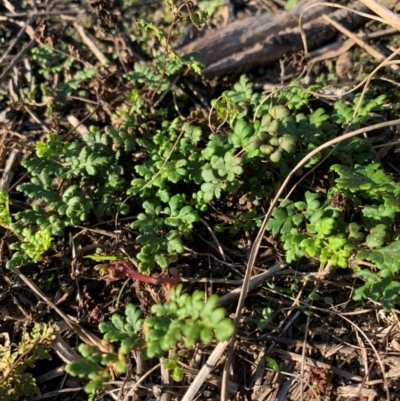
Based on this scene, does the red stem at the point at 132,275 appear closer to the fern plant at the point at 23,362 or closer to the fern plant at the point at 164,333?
the fern plant at the point at 164,333

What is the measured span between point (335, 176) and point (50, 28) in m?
2.91

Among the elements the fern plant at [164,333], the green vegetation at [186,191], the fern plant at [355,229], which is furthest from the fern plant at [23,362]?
the fern plant at [355,229]

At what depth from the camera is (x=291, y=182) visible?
3439 millimetres

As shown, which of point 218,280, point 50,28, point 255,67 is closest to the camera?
point 218,280

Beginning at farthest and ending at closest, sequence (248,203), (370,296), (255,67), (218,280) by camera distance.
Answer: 1. (255,67)
2. (248,203)
3. (218,280)
4. (370,296)

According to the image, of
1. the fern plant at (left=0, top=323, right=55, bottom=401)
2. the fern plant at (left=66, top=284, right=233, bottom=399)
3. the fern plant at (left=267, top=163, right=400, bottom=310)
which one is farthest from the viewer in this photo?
the fern plant at (left=0, top=323, right=55, bottom=401)

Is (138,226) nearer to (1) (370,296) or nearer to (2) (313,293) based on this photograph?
(2) (313,293)

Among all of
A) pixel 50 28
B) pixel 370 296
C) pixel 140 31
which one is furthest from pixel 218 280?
pixel 50 28

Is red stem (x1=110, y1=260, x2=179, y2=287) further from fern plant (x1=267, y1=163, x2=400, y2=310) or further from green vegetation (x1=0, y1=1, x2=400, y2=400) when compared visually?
fern plant (x1=267, y1=163, x2=400, y2=310)

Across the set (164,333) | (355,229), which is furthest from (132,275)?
(355,229)

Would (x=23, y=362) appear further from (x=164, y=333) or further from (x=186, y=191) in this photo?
(x=186, y=191)

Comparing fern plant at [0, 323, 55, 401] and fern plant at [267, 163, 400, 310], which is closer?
fern plant at [267, 163, 400, 310]

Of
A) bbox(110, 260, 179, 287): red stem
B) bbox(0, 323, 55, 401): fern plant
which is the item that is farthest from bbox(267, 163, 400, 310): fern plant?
bbox(0, 323, 55, 401): fern plant

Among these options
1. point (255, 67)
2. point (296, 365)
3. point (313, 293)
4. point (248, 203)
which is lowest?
point (296, 365)
